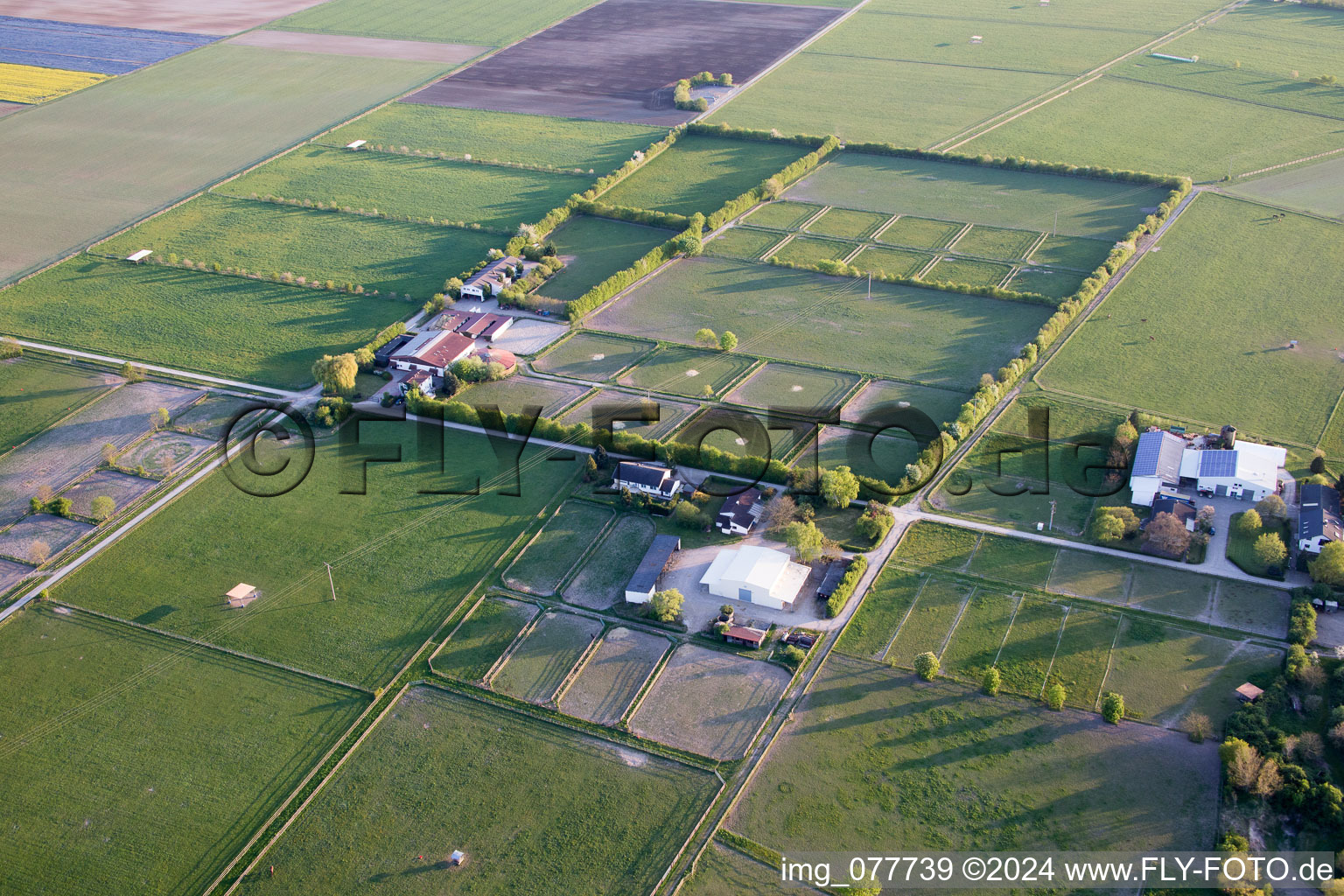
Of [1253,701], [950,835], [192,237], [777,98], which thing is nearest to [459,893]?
[950,835]

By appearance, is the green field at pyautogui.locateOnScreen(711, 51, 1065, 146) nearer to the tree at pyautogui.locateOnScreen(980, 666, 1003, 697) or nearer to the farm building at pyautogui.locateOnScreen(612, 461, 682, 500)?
the farm building at pyautogui.locateOnScreen(612, 461, 682, 500)

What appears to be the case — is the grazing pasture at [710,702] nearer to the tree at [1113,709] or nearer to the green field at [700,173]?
the tree at [1113,709]

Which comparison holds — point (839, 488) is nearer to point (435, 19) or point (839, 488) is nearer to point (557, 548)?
point (557, 548)

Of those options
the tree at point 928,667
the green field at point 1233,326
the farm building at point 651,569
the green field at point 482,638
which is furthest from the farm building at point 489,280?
the tree at point 928,667

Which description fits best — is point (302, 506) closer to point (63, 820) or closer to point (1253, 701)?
point (63, 820)

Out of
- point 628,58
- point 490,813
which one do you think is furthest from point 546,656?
point 628,58
